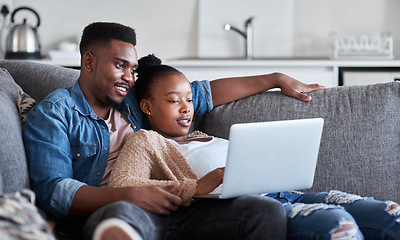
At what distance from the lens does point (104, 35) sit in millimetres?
1653

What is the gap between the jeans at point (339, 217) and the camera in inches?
49.2

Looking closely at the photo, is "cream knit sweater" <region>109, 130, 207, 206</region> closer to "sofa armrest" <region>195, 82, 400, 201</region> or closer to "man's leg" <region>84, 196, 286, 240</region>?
"man's leg" <region>84, 196, 286, 240</region>

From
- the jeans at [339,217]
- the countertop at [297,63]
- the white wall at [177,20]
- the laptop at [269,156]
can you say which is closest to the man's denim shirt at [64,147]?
the laptop at [269,156]

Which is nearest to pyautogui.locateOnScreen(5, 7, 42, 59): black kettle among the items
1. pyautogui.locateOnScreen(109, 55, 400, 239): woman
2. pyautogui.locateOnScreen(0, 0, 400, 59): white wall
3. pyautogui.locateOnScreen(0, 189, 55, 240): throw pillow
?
pyautogui.locateOnScreen(0, 0, 400, 59): white wall

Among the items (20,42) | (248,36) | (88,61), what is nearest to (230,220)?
(88,61)

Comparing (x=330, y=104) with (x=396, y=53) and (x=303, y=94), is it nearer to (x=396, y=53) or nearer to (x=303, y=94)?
(x=303, y=94)

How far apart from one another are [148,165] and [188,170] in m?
0.12

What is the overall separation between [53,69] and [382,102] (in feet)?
3.88

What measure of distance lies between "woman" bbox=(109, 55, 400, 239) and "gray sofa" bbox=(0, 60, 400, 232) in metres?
0.24

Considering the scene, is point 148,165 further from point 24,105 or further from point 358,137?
point 358,137

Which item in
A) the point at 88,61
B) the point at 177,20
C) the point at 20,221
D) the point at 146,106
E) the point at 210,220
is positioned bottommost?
the point at 210,220

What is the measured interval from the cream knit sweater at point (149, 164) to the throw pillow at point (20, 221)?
375 millimetres

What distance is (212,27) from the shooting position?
147 inches

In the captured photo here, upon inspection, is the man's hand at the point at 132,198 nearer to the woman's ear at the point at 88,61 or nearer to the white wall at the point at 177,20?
the woman's ear at the point at 88,61
